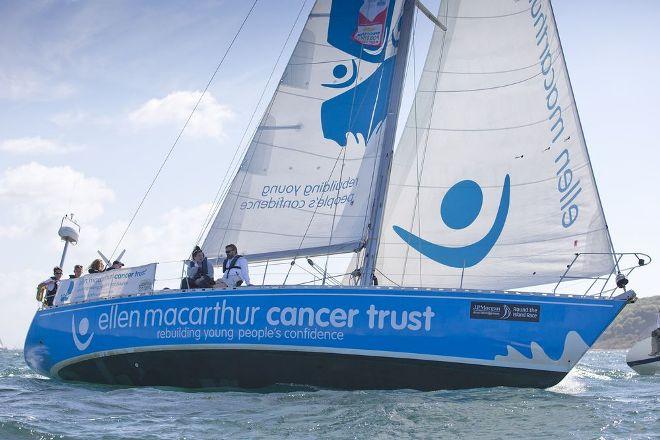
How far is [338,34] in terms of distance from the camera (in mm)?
13727

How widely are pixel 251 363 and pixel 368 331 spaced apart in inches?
69.3

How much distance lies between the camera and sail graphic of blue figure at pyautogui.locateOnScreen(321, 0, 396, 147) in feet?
42.8

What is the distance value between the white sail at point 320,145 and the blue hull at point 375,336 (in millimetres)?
2082

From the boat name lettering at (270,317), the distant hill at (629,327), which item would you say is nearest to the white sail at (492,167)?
the boat name lettering at (270,317)

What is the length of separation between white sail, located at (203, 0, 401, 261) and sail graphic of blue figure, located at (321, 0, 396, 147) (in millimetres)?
17

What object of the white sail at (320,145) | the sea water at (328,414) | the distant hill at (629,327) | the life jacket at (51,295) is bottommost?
the sea water at (328,414)

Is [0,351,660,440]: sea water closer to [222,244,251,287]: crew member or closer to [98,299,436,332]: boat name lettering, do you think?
[98,299,436,332]: boat name lettering

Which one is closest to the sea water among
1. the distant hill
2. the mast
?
the mast

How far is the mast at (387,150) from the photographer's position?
12.0m

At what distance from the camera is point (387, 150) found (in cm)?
1252

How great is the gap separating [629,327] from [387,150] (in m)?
117

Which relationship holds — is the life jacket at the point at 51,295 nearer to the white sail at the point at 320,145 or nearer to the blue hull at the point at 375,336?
the white sail at the point at 320,145

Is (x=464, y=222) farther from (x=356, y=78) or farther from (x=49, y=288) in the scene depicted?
(x=49, y=288)

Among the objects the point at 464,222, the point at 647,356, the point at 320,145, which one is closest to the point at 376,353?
the point at 464,222
